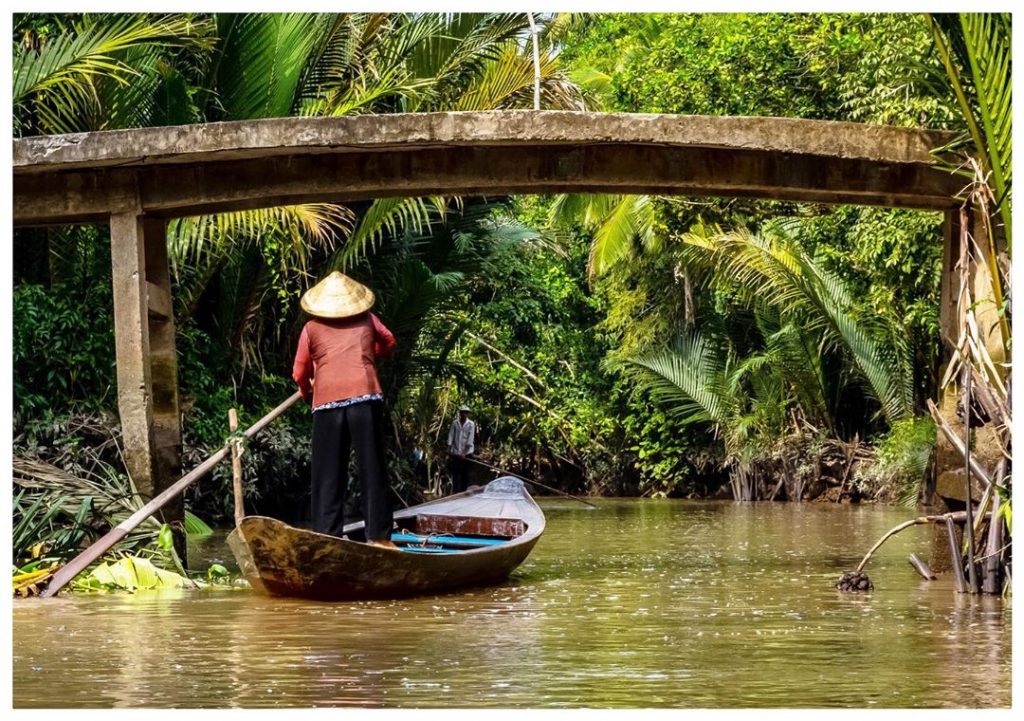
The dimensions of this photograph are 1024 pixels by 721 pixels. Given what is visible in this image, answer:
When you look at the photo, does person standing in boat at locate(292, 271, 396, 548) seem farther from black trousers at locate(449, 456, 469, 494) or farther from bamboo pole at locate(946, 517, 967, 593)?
black trousers at locate(449, 456, 469, 494)

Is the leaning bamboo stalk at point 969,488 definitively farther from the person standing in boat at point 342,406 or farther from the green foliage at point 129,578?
the green foliage at point 129,578

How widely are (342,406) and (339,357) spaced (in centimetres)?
31

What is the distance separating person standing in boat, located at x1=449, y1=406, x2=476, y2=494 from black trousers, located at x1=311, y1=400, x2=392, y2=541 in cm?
1331

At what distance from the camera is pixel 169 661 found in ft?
24.0

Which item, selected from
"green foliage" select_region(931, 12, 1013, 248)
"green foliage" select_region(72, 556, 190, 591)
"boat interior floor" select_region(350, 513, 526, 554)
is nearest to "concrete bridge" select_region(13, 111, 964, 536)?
"green foliage" select_region(72, 556, 190, 591)

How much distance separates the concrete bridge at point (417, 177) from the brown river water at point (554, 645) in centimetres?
203

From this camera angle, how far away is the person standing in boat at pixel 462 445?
78.3 ft

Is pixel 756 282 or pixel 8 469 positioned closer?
pixel 8 469

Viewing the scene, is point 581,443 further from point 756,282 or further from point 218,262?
point 218,262

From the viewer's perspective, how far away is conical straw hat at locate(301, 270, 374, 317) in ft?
34.5

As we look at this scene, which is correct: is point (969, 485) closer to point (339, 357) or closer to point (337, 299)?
point (339, 357)

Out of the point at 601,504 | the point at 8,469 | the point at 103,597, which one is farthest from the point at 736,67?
the point at 8,469

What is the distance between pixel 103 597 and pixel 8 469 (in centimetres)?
285

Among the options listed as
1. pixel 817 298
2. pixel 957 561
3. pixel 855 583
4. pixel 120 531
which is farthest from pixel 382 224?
pixel 957 561
